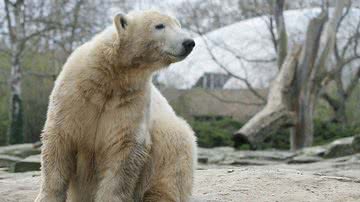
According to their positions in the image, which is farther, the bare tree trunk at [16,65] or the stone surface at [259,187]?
the bare tree trunk at [16,65]

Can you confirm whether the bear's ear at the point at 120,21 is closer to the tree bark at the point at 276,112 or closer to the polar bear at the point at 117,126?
the polar bear at the point at 117,126

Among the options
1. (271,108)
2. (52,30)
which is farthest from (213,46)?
(271,108)

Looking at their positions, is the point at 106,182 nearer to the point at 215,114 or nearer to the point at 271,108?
the point at 271,108

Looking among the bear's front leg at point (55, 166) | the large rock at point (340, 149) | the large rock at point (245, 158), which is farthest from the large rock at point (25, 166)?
the large rock at point (340, 149)

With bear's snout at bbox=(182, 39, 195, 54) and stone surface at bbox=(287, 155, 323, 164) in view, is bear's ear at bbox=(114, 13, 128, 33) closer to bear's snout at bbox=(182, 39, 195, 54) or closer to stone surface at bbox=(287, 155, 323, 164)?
bear's snout at bbox=(182, 39, 195, 54)

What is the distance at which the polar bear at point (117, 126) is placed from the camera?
383 centimetres

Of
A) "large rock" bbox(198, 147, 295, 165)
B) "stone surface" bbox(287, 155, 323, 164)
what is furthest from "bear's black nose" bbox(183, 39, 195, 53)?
"stone surface" bbox(287, 155, 323, 164)

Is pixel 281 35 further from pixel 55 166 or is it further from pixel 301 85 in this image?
pixel 55 166

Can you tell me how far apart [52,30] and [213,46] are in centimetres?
772

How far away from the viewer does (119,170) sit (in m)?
3.82

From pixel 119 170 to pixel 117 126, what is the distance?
29 cm

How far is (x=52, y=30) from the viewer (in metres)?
20.6

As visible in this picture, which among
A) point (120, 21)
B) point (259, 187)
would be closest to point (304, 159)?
point (259, 187)

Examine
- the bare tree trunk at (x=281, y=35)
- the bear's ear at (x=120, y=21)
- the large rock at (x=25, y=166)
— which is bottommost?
the large rock at (x=25, y=166)
